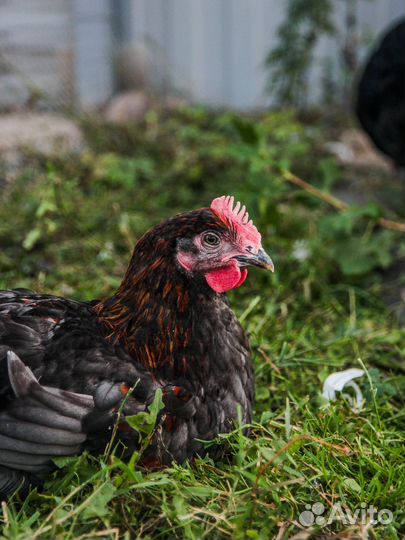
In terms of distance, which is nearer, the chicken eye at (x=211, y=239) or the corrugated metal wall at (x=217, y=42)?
the chicken eye at (x=211, y=239)

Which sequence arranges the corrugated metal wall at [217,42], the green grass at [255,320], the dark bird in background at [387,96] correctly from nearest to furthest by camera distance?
the green grass at [255,320]
the dark bird in background at [387,96]
the corrugated metal wall at [217,42]

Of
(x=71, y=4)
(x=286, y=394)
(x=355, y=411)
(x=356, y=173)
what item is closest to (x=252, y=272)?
(x=286, y=394)

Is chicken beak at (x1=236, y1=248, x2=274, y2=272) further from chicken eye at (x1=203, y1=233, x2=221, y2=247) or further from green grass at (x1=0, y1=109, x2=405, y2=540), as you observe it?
green grass at (x1=0, y1=109, x2=405, y2=540)

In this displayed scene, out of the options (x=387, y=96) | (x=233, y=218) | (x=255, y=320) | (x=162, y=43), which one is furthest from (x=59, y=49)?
(x=233, y=218)

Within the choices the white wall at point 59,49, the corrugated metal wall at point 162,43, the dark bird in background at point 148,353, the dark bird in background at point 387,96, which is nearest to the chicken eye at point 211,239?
the dark bird in background at point 148,353

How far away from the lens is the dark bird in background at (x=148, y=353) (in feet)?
5.89

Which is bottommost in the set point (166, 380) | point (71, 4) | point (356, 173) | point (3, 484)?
point (356, 173)

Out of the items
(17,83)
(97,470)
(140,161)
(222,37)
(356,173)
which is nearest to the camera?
(97,470)

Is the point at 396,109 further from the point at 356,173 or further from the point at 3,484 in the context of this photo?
the point at 3,484

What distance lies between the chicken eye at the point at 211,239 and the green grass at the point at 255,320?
56cm

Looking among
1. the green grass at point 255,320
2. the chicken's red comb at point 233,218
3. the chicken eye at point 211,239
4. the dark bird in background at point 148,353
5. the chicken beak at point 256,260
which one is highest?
the chicken's red comb at point 233,218

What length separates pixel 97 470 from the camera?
5.89 ft

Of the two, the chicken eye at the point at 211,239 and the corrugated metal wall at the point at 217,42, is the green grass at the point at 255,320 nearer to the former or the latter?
the chicken eye at the point at 211,239

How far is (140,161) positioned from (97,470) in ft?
11.2
